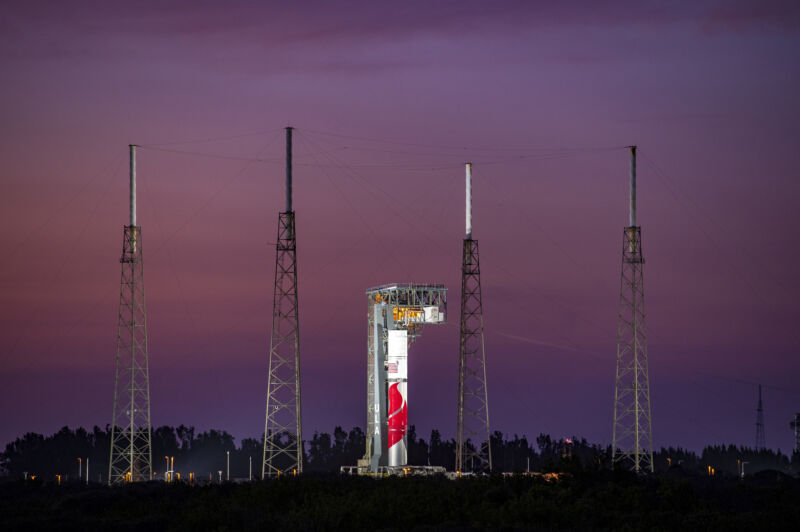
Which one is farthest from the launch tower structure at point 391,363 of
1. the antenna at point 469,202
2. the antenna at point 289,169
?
the antenna at point 289,169

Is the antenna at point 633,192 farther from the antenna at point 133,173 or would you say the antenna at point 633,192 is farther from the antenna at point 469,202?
the antenna at point 133,173

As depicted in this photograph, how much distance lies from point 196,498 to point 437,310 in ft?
98.8

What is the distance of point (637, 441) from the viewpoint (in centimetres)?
7844

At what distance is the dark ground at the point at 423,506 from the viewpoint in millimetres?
52812

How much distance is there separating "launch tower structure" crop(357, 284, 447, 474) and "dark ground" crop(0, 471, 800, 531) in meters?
17.1

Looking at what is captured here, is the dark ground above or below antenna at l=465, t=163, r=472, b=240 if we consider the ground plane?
below

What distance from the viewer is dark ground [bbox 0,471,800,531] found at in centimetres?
5281

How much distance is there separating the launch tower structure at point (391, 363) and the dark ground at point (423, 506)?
17.1m

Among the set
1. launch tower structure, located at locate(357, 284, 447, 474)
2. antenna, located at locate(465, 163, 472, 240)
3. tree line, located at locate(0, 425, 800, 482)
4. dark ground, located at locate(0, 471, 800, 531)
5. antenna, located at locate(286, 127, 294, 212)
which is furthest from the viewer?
tree line, located at locate(0, 425, 800, 482)

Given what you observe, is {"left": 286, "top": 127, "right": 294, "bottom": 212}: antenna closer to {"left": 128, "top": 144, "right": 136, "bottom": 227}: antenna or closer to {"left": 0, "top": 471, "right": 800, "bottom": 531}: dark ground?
{"left": 128, "top": 144, "right": 136, "bottom": 227}: antenna

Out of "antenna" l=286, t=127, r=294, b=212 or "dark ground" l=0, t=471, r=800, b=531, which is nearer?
"dark ground" l=0, t=471, r=800, b=531

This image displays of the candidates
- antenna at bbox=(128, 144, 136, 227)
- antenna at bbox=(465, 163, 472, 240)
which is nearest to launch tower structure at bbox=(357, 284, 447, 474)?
antenna at bbox=(465, 163, 472, 240)

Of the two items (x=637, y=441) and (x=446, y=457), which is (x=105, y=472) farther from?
(x=637, y=441)

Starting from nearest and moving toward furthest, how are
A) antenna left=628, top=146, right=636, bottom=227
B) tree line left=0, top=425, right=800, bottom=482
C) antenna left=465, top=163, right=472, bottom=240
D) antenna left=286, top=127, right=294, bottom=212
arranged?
antenna left=286, top=127, right=294, bottom=212 < antenna left=628, top=146, right=636, bottom=227 < antenna left=465, top=163, right=472, bottom=240 < tree line left=0, top=425, right=800, bottom=482
